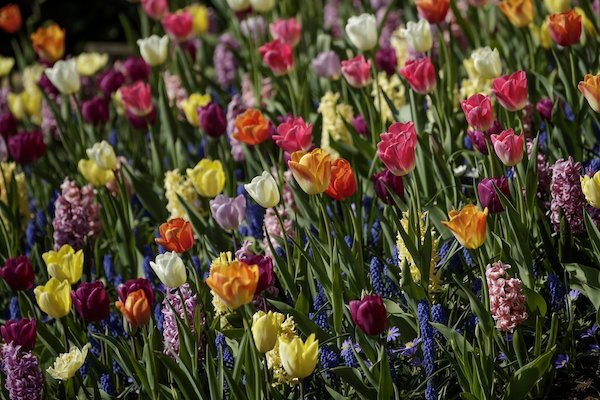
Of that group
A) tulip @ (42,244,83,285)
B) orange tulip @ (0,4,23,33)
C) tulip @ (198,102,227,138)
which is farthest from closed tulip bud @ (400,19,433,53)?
orange tulip @ (0,4,23,33)

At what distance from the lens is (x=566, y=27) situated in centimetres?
293

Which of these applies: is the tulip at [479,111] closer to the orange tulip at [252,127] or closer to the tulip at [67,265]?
the orange tulip at [252,127]

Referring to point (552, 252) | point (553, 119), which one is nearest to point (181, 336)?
point (552, 252)

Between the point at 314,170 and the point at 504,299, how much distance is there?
1.64ft

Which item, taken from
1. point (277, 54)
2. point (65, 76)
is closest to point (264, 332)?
point (277, 54)

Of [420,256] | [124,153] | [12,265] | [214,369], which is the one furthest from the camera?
[124,153]

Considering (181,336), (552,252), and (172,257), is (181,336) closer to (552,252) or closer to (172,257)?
(172,257)

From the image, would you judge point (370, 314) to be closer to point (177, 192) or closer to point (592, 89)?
point (592, 89)

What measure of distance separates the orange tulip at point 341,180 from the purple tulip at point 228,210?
0.80 ft

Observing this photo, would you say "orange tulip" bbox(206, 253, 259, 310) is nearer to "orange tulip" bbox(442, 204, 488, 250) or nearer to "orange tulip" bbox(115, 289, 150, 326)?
"orange tulip" bbox(115, 289, 150, 326)

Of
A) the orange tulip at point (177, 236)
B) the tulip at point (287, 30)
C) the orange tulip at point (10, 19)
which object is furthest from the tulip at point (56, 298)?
the orange tulip at point (10, 19)

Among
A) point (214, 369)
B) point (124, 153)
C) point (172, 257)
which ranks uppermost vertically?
point (172, 257)

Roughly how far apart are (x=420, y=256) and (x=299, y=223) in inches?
24.1

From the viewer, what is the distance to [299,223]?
2945 millimetres
